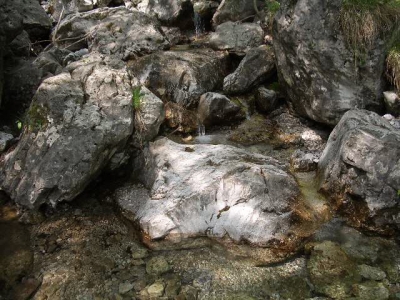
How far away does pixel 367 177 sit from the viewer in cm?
533

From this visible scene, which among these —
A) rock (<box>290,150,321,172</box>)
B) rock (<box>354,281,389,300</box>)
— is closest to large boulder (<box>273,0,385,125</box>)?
rock (<box>290,150,321,172</box>)

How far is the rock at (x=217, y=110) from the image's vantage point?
798cm

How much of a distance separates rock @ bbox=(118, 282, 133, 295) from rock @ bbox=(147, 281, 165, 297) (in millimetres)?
240

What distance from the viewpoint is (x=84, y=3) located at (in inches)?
529

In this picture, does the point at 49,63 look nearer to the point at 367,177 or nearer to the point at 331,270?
the point at 367,177

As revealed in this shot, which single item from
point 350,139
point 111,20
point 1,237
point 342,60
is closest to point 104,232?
point 1,237

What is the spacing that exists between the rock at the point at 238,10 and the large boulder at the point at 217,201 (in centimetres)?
711

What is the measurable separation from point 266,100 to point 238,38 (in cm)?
274

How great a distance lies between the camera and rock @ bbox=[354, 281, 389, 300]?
14.2 ft

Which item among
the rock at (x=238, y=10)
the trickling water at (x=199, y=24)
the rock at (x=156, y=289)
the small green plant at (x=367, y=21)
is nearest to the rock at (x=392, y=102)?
the small green plant at (x=367, y=21)

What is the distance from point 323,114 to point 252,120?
1.63 m

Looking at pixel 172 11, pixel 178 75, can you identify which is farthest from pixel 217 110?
pixel 172 11

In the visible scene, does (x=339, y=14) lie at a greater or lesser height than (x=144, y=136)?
greater

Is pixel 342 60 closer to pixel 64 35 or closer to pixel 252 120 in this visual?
pixel 252 120
